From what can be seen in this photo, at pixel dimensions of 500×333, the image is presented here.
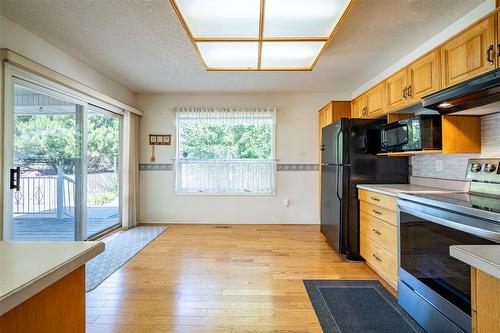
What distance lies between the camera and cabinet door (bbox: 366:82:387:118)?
2.73 meters

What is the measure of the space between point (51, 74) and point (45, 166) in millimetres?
969

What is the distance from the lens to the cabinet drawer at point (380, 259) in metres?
2.05

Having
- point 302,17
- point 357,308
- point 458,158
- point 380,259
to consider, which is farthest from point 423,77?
point 357,308

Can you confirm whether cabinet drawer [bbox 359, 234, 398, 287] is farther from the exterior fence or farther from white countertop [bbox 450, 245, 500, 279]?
the exterior fence

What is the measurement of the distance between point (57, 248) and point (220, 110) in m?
3.76

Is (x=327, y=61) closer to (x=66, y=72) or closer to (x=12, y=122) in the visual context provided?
(x=66, y=72)

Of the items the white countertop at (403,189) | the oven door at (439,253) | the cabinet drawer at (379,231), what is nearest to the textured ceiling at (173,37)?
the white countertop at (403,189)

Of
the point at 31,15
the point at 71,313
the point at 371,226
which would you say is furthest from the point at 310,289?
the point at 31,15

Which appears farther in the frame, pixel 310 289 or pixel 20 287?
pixel 310 289

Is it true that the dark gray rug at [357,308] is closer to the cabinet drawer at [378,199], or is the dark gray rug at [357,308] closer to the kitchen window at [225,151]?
the cabinet drawer at [378,199]

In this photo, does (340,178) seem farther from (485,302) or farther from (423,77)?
(485,302)

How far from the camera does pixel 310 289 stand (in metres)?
2.14

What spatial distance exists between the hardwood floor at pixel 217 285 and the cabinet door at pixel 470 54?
1.94 m

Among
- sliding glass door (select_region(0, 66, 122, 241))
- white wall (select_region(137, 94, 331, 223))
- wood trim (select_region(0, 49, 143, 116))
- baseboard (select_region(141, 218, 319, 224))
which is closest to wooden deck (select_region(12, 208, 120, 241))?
sliding glass door (select_region(0, 66, 122, 241))
